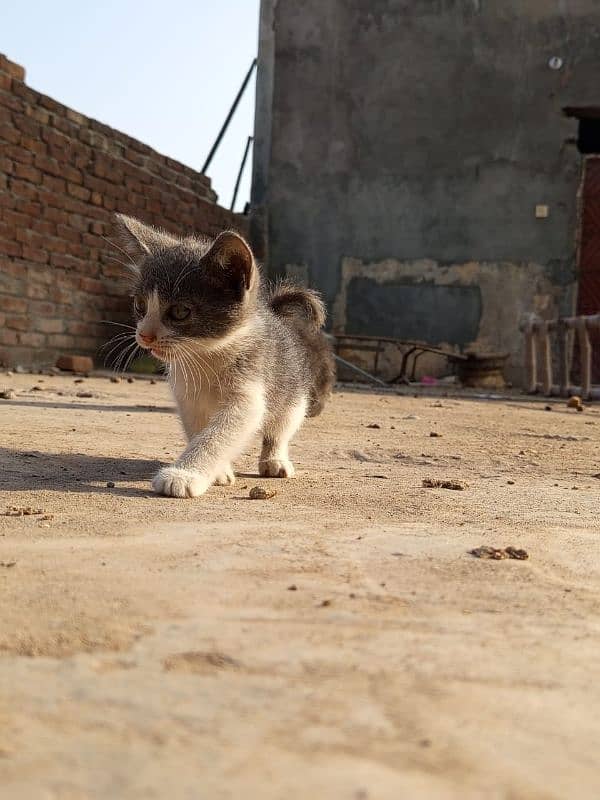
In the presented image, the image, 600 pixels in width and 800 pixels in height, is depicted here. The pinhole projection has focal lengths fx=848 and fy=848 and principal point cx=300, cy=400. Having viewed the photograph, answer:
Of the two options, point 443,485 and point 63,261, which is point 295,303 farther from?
point 63,261

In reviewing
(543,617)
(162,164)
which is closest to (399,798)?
(543,617)

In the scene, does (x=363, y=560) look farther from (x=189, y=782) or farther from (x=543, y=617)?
(x=189, y=782)

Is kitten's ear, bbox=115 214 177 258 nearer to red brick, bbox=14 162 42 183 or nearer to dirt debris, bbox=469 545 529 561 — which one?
dirt debris, bbox=469 545 529 561

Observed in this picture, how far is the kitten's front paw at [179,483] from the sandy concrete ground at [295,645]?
0.08 metres

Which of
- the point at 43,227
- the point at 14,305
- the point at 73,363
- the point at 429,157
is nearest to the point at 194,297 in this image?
the point at 73,363

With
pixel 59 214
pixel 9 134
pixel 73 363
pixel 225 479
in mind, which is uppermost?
pixel 9 134

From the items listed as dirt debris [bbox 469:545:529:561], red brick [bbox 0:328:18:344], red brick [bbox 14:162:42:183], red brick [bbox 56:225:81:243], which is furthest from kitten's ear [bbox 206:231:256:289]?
red brick [bbox 56:225:81:243]

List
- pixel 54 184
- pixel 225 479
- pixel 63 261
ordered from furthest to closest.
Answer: pixel 63 261, pixel 54 184, pixel 225 479

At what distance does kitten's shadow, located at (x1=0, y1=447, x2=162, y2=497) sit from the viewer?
2695 mm

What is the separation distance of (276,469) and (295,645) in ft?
6.76

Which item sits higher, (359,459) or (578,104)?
(578,104)

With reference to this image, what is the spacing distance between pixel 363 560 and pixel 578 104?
1308 centimetres

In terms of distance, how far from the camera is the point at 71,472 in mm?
3021

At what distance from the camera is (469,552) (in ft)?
6.49
